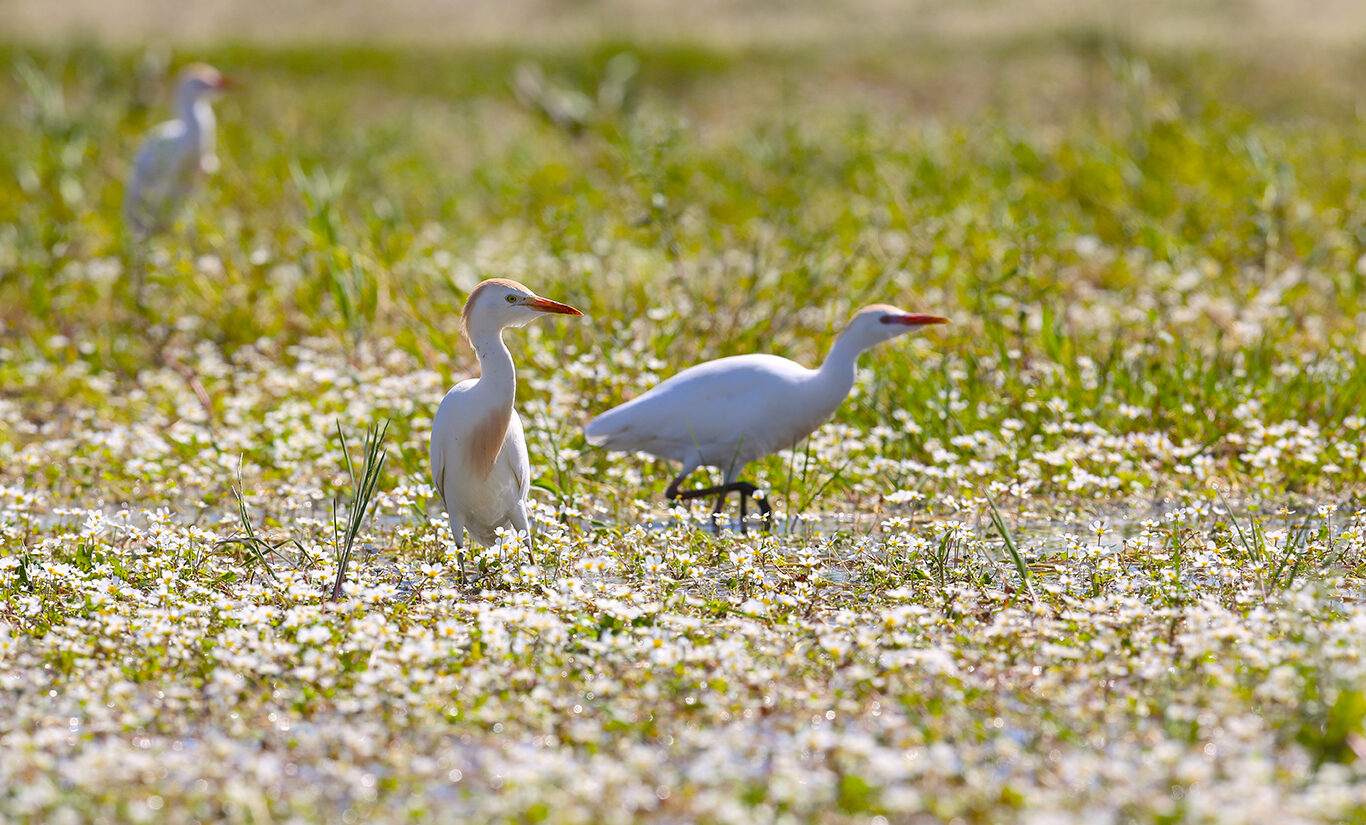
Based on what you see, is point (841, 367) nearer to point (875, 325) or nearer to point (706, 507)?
point (875, 325)

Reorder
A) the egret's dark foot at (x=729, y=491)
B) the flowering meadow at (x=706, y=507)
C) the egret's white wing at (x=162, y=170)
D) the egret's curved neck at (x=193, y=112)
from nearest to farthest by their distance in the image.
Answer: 1. the flowering meadow at (x=706, y=507)
2. the egret's dark foot at (x=729, y=491)
3. the egret's white wing at (x=162, y=170)
4. the egret's curved neck at (x=193, y=112)

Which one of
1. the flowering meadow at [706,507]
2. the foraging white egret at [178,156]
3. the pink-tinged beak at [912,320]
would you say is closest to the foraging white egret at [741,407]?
the pink-tinged beak at [912,320]

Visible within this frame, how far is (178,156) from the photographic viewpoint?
973 cm

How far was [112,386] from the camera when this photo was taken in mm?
6797

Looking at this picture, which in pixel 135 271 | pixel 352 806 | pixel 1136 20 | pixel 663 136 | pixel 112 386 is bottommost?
pixel 352 806

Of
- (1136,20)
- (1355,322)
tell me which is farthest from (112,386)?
(1136,20)

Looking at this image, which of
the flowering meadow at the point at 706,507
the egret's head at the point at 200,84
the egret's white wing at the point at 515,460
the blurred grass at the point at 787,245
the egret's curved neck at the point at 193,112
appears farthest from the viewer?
the egret's head at the point at 200,84

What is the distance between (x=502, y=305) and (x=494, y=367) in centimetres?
19

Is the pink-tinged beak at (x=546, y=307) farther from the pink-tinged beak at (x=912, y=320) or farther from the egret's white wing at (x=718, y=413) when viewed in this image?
the pink-tinged beak at (x=912, y=320)

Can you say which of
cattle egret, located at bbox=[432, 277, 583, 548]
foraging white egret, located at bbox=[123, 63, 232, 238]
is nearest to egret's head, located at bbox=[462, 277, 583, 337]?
cattle egret, located at bbox=[432, 277, 583, 548]

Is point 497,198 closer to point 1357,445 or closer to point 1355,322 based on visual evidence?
point 1355,322

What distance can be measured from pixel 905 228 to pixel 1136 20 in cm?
1180

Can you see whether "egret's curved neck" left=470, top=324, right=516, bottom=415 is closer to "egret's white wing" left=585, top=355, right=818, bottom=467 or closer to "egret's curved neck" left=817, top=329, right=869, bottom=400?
"egret's white wing" left=585, top=355, right=818, bottom=467

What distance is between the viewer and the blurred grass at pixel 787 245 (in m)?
6.13
